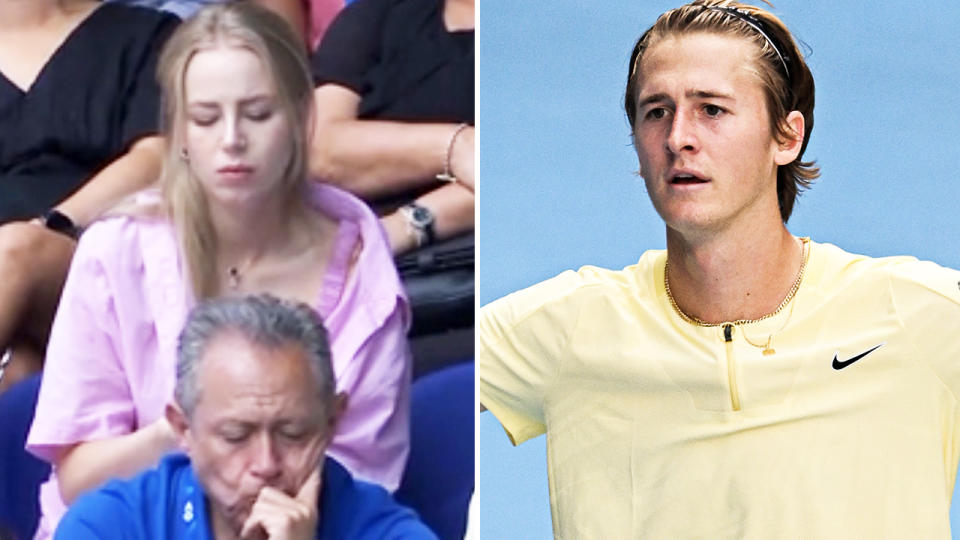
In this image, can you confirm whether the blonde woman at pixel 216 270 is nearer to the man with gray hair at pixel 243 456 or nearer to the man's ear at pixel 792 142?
the man with gray hair at pixel 243 456

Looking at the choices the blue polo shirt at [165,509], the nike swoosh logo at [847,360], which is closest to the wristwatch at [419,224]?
the blue polo shirt at [165,509]

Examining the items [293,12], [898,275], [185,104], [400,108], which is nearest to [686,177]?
[898,275]

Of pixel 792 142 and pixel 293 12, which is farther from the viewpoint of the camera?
pixel 792 142

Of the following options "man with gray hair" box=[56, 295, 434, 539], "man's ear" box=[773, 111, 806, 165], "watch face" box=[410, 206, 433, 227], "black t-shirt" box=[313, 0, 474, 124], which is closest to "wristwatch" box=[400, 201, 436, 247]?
"watch face" box=[410, 206, 433, 227]

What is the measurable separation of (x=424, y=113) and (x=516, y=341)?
19.1 inches

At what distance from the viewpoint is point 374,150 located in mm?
2793

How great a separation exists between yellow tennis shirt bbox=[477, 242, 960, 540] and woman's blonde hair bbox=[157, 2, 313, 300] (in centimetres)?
52

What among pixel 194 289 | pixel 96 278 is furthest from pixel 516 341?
pixel 96 278

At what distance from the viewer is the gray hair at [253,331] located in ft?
8.70

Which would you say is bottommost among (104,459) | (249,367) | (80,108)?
(104,459)

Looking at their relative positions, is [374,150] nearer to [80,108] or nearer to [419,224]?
[419,224]

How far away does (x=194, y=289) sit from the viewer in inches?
106

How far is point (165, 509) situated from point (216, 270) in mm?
447

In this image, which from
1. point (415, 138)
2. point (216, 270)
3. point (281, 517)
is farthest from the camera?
point (415, 138)
